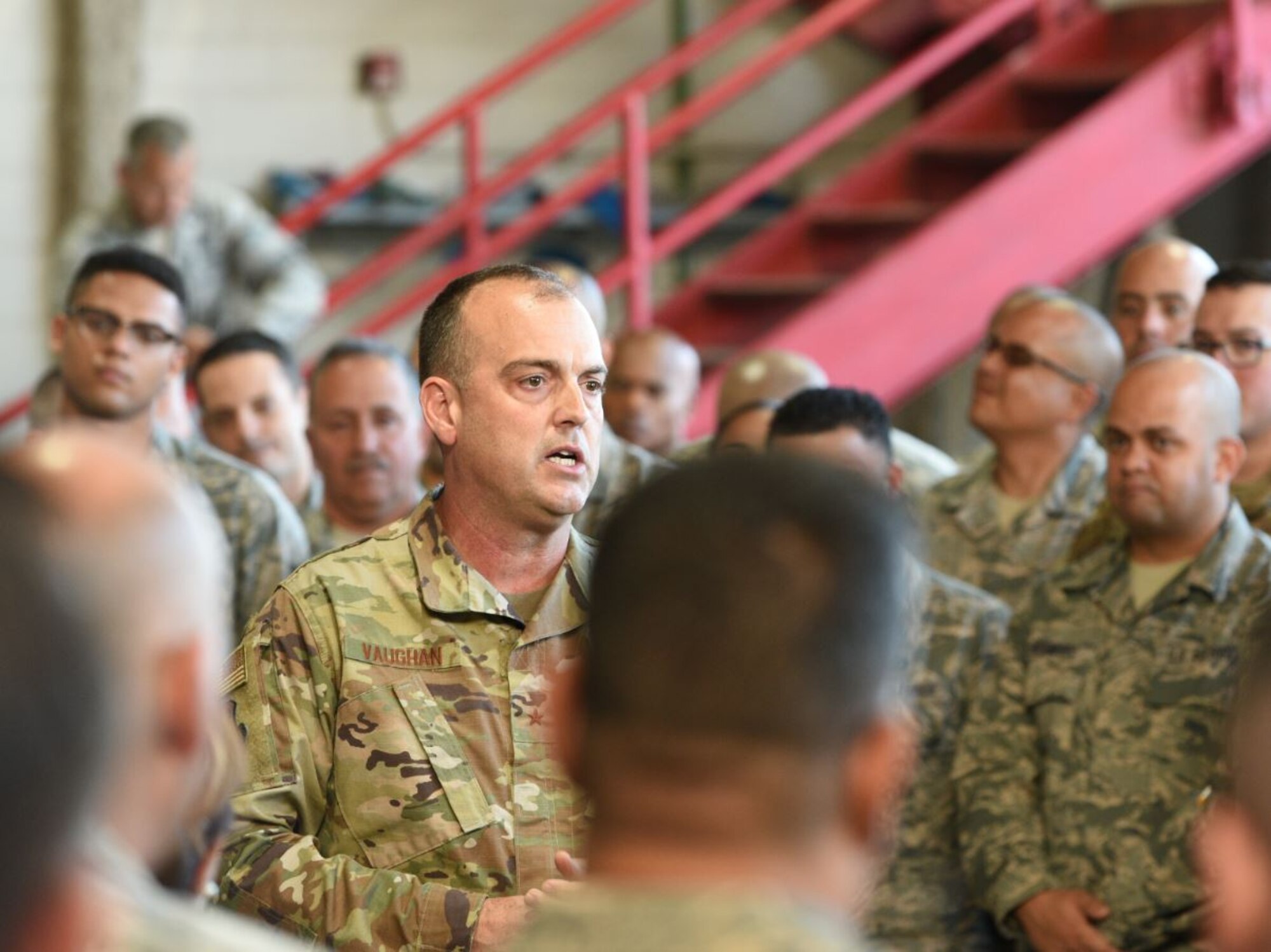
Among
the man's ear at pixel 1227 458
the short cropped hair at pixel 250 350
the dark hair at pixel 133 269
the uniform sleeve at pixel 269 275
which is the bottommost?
the man's ear at pixel 1227 458

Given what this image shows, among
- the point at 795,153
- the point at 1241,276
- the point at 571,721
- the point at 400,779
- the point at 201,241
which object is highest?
the point at 795,153

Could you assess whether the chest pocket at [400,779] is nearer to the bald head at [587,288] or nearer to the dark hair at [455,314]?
the dark hair at [455,314]

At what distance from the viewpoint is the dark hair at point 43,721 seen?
118 centimetres

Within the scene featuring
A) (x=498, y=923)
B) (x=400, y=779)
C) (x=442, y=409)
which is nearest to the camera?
(x=498, y=923)

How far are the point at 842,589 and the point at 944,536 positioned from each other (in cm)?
323

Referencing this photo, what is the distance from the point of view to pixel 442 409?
108 inches

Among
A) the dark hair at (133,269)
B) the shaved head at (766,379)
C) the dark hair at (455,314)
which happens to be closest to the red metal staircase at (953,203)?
the shaved head at (766,379)

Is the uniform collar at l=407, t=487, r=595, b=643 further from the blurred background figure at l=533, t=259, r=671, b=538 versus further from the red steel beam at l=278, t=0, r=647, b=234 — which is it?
the red steel beam at l=278, t=0, r=647, b=234

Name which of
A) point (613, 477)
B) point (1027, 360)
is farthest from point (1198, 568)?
point (613, 477)

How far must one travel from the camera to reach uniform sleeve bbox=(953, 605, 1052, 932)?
3.50 meters

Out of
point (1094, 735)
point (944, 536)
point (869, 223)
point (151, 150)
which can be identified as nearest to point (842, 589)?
point (1094, 735)

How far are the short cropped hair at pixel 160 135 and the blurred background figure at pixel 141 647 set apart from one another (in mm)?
5168

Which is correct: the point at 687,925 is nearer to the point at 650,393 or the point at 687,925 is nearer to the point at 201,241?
the point at 650,393

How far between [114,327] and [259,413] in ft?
2.09
